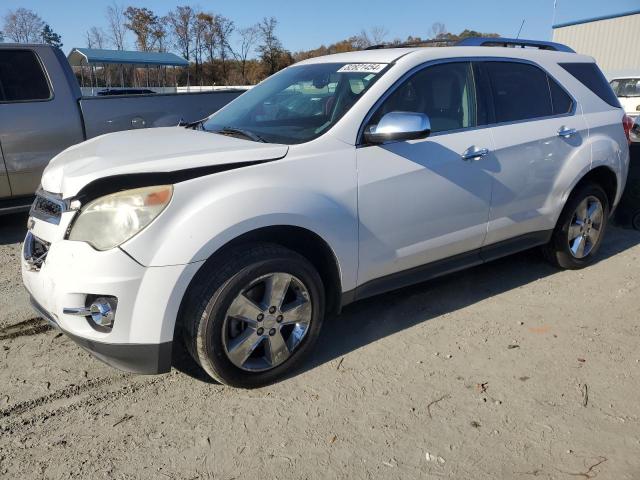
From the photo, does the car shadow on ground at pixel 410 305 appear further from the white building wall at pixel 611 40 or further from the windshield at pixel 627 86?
the white building wall at pixel 611 40

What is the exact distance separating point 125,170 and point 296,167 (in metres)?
0.87

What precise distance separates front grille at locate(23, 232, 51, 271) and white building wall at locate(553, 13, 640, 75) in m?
31.2

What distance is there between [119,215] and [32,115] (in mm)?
3549

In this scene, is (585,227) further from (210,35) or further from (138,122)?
(210,35)

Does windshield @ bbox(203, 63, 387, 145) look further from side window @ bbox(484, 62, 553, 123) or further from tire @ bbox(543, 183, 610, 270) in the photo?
tire @ bbox(543, 183, 610, 270)

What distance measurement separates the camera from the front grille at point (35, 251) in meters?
2.86

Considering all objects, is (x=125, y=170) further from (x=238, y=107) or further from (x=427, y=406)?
(x=427, y=406)

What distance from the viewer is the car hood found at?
268 centimetres

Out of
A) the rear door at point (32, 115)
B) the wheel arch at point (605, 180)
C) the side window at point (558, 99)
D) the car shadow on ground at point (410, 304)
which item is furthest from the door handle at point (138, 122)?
the wheel arch at point (605, 180)

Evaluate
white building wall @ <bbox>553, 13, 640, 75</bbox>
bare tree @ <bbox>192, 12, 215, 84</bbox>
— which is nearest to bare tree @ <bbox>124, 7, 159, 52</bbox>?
bare tree @ <bbox>192, 12, 215, 84</bbox>

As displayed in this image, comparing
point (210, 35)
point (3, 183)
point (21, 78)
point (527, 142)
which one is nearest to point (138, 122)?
point (21, 78)

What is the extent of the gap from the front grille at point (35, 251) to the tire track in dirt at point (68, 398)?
2.28ft

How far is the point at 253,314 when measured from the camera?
2896 millimetres

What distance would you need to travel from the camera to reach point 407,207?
3400 mm
